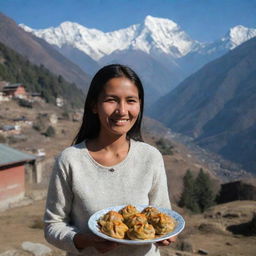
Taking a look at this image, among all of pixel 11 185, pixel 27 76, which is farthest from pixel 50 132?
pixel 27 76

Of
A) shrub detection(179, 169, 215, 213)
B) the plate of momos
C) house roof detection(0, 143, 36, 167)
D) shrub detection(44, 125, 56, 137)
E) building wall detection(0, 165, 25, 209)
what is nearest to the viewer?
the plate of momos

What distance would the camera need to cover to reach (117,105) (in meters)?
2.25

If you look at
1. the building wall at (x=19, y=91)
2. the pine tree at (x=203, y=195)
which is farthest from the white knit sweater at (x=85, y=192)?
the building wall at (x=19, y=91)

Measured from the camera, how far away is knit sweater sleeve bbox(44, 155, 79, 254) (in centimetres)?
215

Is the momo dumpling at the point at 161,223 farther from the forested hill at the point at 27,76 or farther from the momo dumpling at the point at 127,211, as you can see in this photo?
the forested hill at the point at 27,76

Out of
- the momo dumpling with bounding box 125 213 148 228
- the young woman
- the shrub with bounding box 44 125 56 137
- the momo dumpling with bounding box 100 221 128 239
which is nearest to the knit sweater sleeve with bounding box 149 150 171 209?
the young woman

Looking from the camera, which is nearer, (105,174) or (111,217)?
(111,217)

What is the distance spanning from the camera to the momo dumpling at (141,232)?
2051mm

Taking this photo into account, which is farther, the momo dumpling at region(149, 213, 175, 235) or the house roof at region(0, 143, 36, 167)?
the house roof at region(0, 143, 36, 167)

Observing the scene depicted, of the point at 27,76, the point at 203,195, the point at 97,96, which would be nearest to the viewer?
the point at 97,96

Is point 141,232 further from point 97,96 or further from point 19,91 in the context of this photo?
point 19,91

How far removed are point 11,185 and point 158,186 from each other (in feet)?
52.9

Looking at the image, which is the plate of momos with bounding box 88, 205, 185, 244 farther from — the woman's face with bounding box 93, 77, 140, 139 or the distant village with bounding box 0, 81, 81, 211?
the distant village with bounding box 0, 81, 81, 211

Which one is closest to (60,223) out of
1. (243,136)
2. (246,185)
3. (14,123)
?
(246,185)
